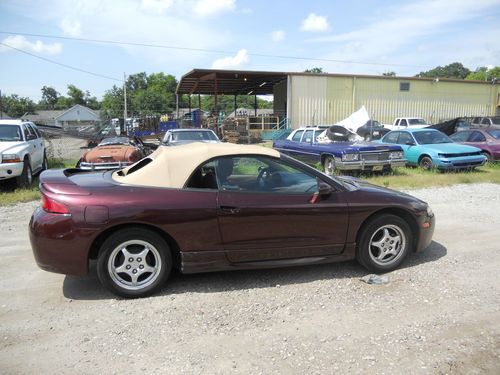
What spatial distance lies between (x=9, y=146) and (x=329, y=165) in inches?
319

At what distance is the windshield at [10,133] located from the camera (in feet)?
34.3

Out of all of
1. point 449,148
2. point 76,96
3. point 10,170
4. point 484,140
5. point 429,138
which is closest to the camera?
point 10,170

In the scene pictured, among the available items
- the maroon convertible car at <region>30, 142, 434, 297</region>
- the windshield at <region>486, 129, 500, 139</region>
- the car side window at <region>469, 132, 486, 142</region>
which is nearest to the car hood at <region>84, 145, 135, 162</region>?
the maroon convertible car at <region>30, 142, 434, 297</region>

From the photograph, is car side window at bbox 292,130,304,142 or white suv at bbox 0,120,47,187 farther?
car side window at bbox 292,130,304,142

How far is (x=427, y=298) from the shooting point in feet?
12.7

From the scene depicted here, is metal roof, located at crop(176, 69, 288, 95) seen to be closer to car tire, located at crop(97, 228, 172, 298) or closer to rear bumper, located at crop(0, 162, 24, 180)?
rear bumper, located at crop(0, 162, 24, 180)

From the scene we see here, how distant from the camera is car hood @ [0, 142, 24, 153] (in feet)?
30.5

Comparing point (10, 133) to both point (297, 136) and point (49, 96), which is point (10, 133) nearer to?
point (297, 136)

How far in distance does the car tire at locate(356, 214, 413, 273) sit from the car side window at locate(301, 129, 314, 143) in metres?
8.18

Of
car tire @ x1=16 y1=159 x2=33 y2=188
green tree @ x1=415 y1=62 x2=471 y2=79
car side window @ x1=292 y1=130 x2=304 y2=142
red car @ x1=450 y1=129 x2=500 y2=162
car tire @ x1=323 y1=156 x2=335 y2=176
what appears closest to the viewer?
car tire @ x1=16 y1=159 x2=33 y2=188

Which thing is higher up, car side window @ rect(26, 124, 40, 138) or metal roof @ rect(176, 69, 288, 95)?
metal roof @ rect(176, 69, 288, 95)

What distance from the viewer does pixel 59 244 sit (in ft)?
12.2

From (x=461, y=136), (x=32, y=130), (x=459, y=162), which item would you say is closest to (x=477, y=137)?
(x=461, y=136)

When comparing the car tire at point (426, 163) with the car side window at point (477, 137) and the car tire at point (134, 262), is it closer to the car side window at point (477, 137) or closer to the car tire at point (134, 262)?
the car side window at point (477, 137)
